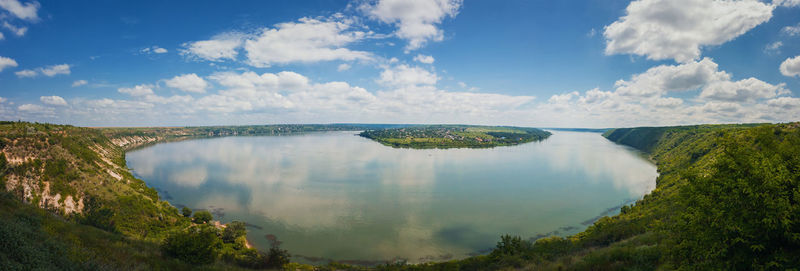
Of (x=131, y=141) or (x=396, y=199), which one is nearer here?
(x=396, y=199)

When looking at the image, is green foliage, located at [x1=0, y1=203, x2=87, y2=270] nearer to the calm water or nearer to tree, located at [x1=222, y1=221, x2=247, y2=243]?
tree, located at [x1=222, y1=221, x2=247, y2=243]

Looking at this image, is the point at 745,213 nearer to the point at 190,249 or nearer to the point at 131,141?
the point at 190,249

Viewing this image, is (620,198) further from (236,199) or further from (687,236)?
(236,199)

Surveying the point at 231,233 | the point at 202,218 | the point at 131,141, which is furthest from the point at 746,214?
the point at 131,141

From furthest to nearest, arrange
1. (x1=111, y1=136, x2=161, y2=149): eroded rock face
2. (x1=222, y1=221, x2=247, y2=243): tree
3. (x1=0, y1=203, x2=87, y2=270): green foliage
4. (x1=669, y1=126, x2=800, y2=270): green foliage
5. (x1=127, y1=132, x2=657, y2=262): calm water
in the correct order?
(x1=111, y1=136, x2=161, y2=149): eroded rock face → (x1=127, y1=132, x2=657, y2=262): calm water → (x1=222, y1=221, x2=247, y2=243): tree → (x1=669, y1=126, x2=800, y2=270): green foliage → (x1=0, y1=203, x2=87, y2=270): green foliage

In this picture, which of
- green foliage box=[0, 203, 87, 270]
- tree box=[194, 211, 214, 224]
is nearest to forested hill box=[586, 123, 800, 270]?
green foliage box=[0, 203, 87, 270]

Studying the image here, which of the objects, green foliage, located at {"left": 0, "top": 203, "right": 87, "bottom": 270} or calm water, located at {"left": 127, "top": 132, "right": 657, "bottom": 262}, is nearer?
green foliage, located at {"left": 0, "top": 203, "right": 87, "bottom": 270}

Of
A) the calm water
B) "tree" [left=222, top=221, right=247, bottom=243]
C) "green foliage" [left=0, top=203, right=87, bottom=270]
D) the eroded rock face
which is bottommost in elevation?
the calm water

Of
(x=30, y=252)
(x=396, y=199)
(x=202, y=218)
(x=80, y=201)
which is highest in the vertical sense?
(x=30, y=252)

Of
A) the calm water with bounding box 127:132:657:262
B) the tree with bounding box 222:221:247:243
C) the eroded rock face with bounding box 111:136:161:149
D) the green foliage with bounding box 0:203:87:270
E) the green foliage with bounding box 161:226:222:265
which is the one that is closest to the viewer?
the green foliage with bounding box 0:203:87:270

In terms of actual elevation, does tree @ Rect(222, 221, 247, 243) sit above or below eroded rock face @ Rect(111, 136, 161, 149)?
below

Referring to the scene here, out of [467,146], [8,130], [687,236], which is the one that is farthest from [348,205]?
[467,146]
